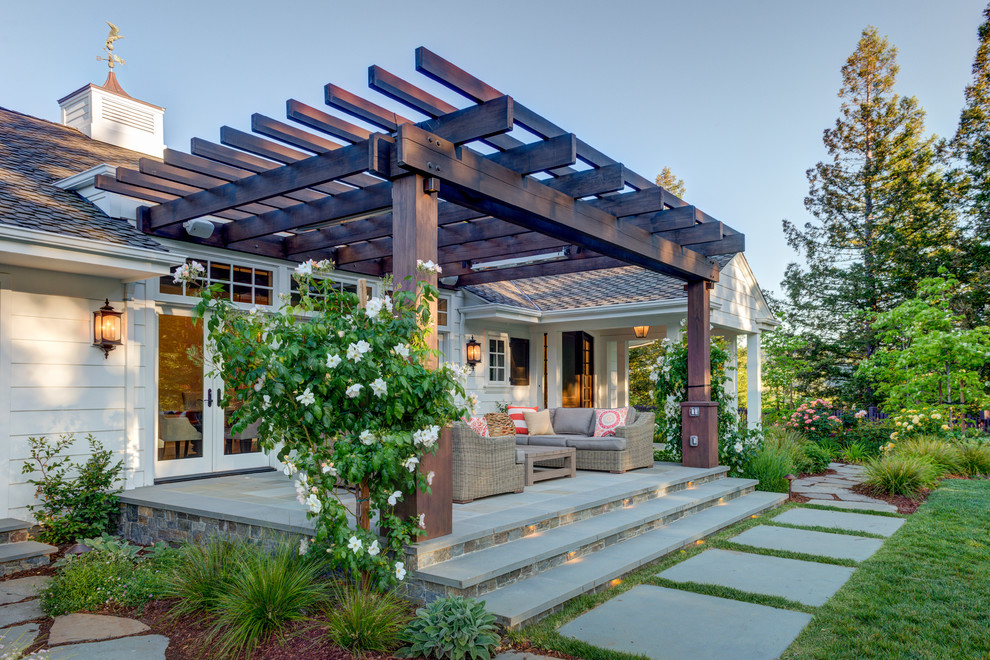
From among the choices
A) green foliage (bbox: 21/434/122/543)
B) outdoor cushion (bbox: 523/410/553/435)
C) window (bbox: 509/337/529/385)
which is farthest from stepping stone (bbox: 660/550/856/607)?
window (bbox: 509/337/529/385)

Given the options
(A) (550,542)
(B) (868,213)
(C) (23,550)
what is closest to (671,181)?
(B) (868,213)

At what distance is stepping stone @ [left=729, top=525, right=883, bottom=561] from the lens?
194 inches

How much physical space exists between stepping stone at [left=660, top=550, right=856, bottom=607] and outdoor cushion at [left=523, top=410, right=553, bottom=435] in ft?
10.8

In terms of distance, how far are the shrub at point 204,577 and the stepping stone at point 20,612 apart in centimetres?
74

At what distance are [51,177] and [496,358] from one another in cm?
645

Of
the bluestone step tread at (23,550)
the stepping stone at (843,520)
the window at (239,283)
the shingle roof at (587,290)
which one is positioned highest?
the shingle roof at (587,290)

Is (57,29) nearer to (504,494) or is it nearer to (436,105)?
(436,105)

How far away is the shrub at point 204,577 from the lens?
354cm

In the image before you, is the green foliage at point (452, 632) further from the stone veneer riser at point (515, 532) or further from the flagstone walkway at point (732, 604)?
the stone veneer riser at point (515, 532)

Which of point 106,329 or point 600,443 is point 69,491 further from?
point 600,443

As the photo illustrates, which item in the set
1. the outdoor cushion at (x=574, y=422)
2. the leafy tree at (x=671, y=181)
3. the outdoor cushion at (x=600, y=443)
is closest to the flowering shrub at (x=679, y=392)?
the outdoor cushion at (x=574, y=422)

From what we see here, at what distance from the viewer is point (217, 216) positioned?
259 inches

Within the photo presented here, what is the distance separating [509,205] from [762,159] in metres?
13.3

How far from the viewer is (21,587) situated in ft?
13.9
